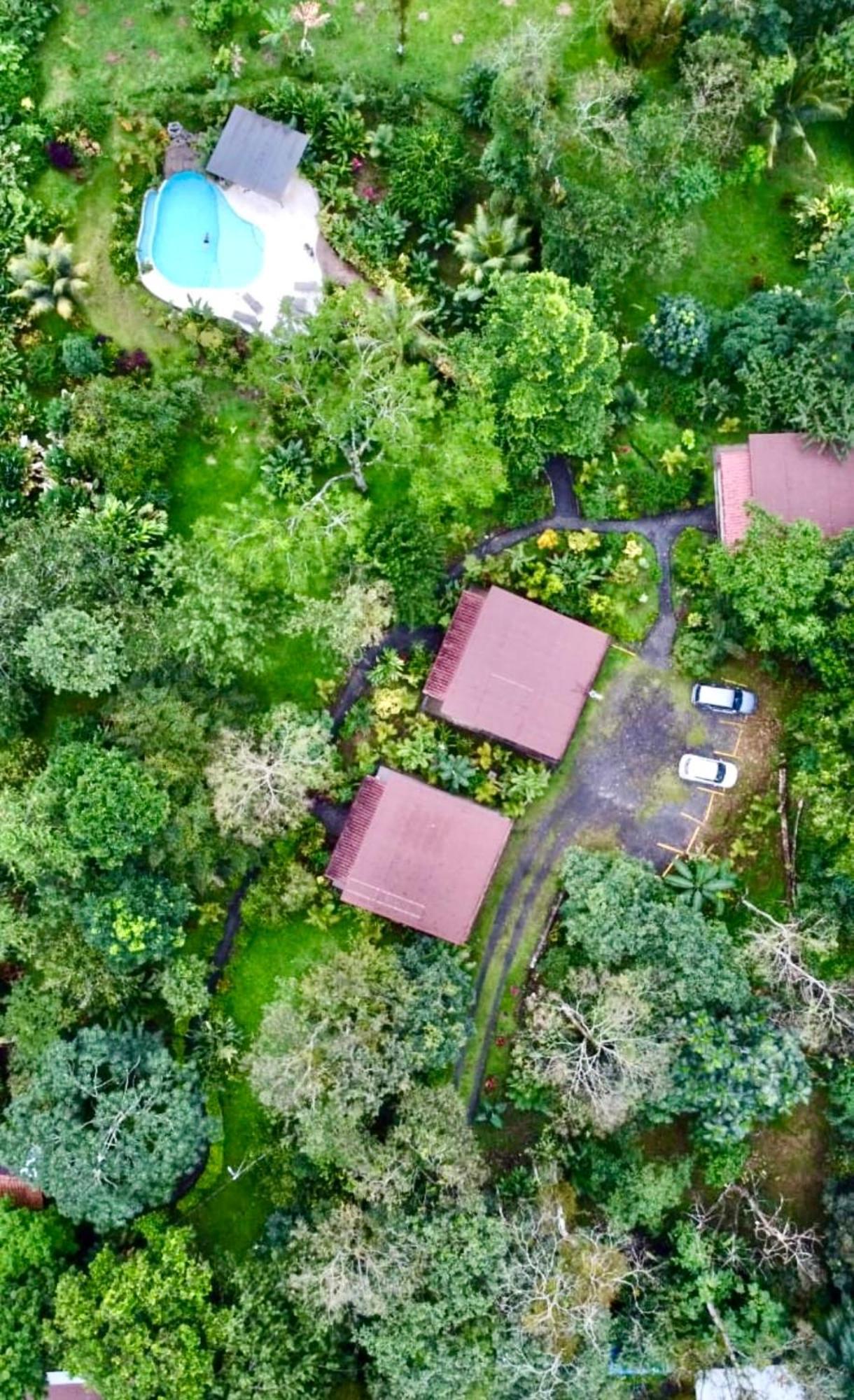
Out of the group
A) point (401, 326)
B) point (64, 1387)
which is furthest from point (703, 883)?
point (64, 1387)

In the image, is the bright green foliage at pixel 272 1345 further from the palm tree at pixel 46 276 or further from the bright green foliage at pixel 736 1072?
the palm tree at pixel 46 276

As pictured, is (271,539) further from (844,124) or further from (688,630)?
(844,124)

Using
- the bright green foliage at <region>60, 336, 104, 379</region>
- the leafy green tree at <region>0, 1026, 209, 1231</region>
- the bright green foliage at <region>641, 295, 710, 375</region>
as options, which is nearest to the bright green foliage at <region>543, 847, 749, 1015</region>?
the leafy green tree at <region>0, 1026, 209, 1231</region>

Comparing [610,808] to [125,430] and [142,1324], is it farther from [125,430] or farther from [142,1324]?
[142,1324]

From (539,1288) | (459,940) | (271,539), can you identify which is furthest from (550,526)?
(539,1288)

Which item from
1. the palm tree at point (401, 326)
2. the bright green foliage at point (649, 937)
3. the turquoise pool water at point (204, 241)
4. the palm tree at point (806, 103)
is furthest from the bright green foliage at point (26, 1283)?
the palm tree at point (806, 103)

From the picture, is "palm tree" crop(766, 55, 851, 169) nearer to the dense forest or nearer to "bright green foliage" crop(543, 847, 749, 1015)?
the dense forest
